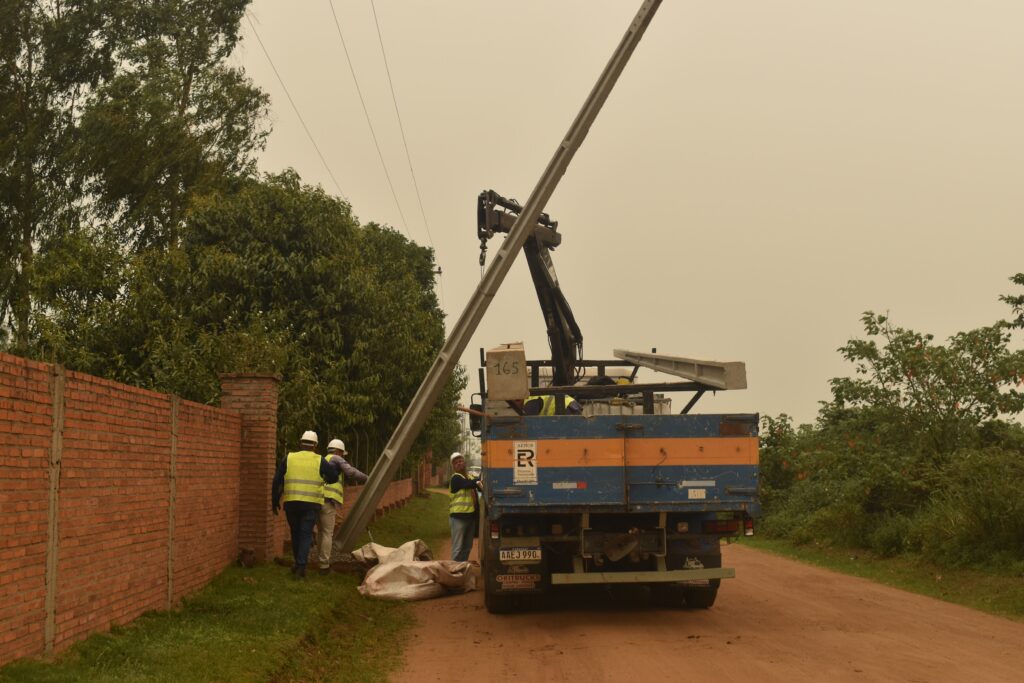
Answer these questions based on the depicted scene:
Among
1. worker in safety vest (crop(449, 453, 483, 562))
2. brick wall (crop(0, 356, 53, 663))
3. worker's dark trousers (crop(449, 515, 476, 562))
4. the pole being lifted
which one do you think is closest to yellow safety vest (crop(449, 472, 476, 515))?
worker in safety vest (crop(449, 453, 483, 562))

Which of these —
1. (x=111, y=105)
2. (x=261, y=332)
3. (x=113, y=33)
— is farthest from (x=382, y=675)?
(x=113, y=33)

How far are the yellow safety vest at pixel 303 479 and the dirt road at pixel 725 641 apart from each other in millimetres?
1898

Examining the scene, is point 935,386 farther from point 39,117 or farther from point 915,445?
point 39,117

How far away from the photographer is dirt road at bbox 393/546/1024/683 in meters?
8.53

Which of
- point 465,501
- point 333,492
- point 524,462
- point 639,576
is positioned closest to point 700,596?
point 639,576

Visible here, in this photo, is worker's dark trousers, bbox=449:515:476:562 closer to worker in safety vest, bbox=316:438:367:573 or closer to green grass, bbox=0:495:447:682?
worker in safety vest, bbox=316:438:367:573

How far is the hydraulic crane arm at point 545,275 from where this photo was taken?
1709 centimetres

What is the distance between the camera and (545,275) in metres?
17.2

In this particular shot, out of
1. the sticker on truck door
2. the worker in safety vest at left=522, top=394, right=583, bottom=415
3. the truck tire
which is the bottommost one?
the truck tire

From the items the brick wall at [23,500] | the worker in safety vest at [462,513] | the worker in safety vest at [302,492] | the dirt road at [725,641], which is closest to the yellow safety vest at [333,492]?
the worker in safety vest at [302,492]

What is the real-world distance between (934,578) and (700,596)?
528 cm

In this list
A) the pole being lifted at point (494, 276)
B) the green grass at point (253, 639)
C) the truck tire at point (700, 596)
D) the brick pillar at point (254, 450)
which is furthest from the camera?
the pole being lifted at point (494, 276)

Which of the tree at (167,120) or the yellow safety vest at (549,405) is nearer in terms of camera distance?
→ the yellow safety vest at (549,405)

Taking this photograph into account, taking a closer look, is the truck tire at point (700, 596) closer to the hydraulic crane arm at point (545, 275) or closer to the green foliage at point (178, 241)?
the hydraulic crane arm at point (545, 275)
